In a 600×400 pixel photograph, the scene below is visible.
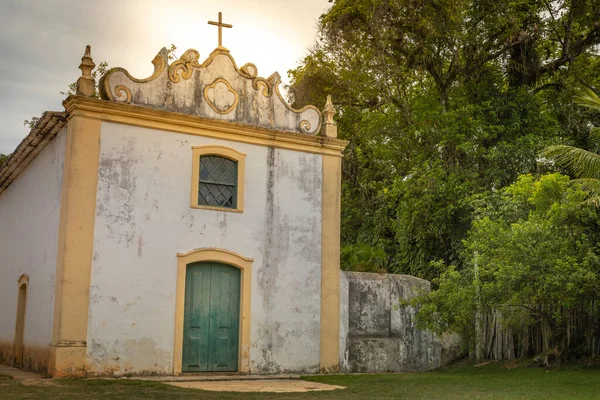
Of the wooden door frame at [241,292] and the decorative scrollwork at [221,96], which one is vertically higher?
the decorative scrollwork at [221,96]

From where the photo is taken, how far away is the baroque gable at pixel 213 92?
13.3 m

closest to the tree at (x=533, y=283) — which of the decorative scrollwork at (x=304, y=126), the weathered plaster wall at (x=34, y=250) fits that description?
the decorative scrollwork at (x=304, y=126)

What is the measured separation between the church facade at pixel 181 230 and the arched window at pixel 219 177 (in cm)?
3

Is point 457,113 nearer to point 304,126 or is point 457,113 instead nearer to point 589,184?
point 589,184

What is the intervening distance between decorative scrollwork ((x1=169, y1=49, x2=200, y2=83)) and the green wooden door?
3.76m

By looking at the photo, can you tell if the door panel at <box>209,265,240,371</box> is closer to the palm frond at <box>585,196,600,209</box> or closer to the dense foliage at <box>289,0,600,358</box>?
the dense foliage at <box>289,0,600,358</box>

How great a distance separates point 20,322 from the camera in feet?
49.3

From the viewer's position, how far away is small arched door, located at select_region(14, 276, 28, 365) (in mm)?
14828

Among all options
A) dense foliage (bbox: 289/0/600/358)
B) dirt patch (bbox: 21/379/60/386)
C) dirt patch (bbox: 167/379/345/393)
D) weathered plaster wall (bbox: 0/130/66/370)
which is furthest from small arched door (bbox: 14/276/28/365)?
dense foliage (bbox: 289/0/600/358)

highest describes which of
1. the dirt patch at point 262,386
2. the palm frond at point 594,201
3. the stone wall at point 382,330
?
the palm frond at point 594,201

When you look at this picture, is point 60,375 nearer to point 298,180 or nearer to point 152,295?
point 152,295

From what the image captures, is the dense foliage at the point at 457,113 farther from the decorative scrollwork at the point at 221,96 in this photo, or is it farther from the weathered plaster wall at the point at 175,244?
the decorative scrollwork at the point at 221,96

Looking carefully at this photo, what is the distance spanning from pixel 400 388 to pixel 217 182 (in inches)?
213

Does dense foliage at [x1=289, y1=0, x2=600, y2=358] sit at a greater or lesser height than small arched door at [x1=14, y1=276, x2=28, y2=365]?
greater
